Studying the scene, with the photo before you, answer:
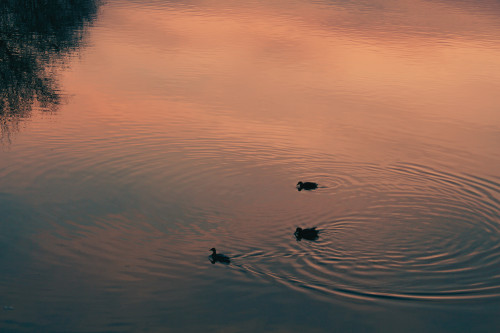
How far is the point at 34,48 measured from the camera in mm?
31375

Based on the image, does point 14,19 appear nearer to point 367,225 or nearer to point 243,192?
point 243,192

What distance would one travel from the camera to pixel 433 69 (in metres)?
30.9

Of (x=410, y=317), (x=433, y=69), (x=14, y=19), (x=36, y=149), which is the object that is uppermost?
(x=14, y=19)

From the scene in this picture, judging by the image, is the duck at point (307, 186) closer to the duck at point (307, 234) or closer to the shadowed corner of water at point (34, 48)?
the duck at point (307, 234)

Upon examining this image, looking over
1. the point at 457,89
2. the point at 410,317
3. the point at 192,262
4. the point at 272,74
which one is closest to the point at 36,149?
the point at 192,262

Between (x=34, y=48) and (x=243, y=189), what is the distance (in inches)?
855

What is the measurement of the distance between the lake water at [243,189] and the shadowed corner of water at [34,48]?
7.0 inches

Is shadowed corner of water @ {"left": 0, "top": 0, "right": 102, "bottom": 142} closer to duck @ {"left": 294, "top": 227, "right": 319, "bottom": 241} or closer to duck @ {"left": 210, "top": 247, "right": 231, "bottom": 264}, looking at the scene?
A: duck @ {"left": 210, "top": 247, "right": 231, "bottom": 264}

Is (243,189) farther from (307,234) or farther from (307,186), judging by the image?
(307,234)

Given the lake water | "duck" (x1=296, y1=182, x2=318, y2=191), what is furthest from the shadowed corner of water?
"duck" (x1=296, y1=182, x2=318, y2=191)

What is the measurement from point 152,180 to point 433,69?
21.2 metres

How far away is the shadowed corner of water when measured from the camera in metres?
21.9

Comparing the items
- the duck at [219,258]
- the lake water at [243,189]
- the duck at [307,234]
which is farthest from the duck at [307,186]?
the duck at [219,258]

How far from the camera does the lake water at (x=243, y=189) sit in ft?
33.0
